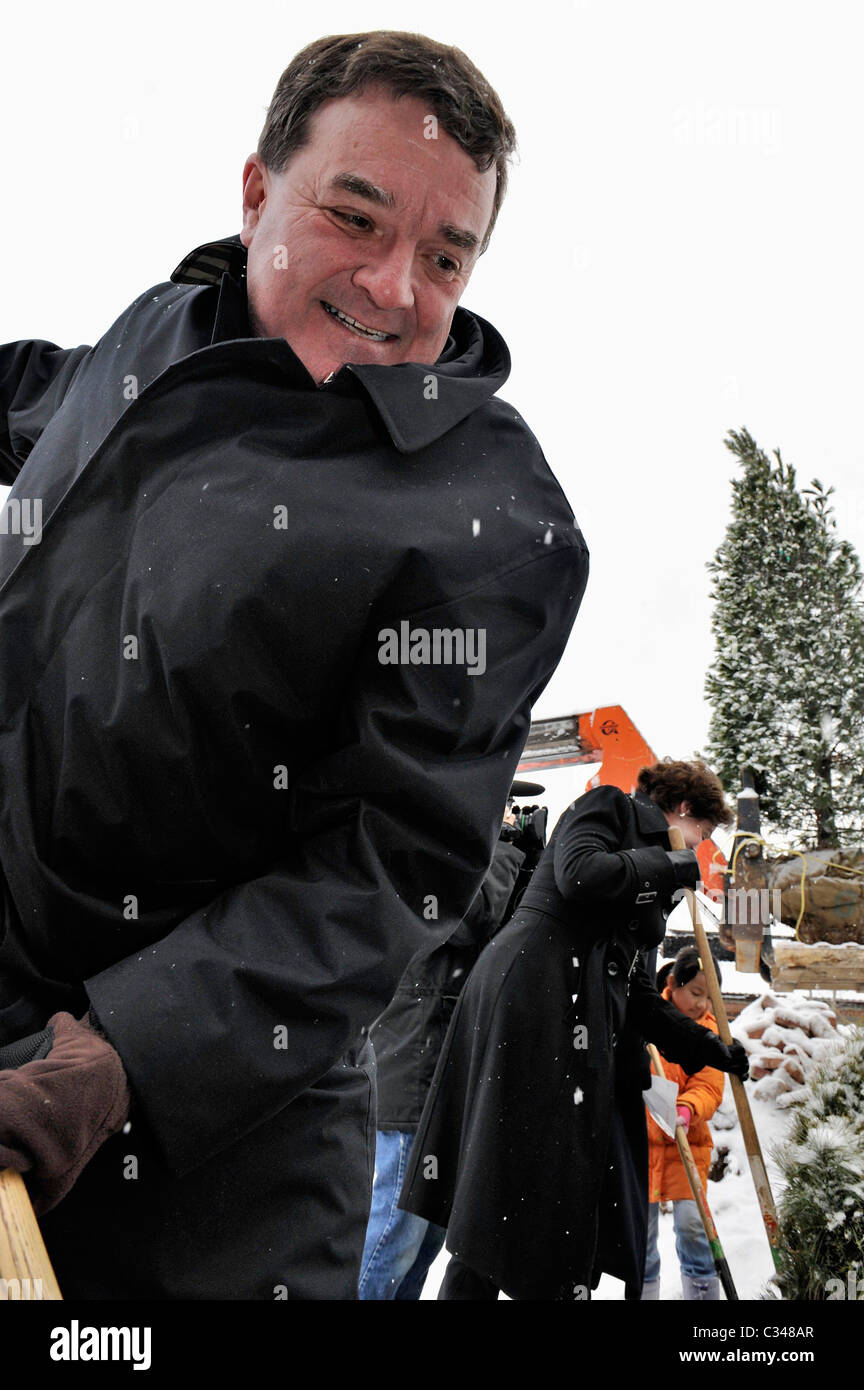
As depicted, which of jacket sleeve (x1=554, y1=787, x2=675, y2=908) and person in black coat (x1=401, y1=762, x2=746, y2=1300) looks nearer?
person in black coat (x1=401, y1=762, x2=746, y2=1300)

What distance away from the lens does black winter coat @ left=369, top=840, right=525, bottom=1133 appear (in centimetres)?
407

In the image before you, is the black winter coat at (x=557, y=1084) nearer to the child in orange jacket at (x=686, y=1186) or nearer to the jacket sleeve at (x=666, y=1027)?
the jacket sleeve at (x=666, y=1027)

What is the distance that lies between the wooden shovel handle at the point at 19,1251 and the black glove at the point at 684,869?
9.85 feet

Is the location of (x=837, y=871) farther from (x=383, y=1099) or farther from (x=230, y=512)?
(x=230, y=512)

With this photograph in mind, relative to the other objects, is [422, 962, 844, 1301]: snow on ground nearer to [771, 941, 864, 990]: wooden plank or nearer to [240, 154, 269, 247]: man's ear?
[771, 941, 864, 990]: wooden plank

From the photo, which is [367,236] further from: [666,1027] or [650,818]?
[666,1027]

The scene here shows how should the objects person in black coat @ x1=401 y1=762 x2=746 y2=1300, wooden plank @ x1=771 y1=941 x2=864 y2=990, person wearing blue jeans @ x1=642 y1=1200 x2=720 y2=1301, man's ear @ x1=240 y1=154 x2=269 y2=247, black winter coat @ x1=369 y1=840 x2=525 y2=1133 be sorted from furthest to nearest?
wooden plank @ x1=771 y1=941 x2=864 y2=990, person wearing blue jeans @ x1=642 y1=1200 x2=720 y2=1301, black winter coat @ x1=369 y1=840 x2=525 y2=1133, person in black coat @ x1=401 y1=762 x2=746 y2=1300, man's ear @ x1=240 y1=154 x2=269 y2=247

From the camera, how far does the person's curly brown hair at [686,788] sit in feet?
15.2

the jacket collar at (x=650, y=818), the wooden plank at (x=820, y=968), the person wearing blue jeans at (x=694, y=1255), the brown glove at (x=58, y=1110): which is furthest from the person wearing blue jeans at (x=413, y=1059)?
the wooden plank at (x=820, y=968)

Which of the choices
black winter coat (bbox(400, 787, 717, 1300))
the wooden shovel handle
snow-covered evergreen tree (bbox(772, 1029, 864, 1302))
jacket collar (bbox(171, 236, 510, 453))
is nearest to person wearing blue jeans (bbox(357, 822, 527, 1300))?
black winter coat (bbox(400, 787, 717, 1300))

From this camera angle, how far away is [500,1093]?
11.5ft

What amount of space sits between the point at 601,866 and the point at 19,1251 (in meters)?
2.85
